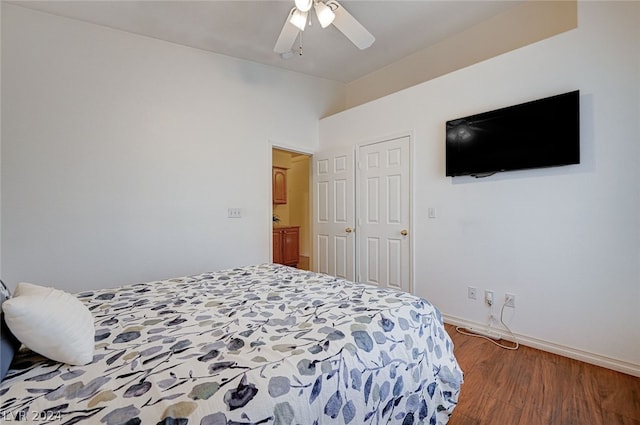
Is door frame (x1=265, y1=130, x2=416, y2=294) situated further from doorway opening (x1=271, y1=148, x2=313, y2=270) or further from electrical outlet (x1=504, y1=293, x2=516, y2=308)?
doorway opening (x1=271, y1=148, x2=313, y2=270)

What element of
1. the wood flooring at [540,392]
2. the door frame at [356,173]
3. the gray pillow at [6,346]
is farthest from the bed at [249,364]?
the door frame at [356,173]

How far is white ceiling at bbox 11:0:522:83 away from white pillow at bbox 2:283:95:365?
2.71 m

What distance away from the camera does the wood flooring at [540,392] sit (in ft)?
5.11

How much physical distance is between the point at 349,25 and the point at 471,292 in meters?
2.57

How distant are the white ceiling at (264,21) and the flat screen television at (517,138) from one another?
1132 millimetres

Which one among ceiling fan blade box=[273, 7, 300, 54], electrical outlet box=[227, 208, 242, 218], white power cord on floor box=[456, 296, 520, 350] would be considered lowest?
white power cord on floor box=[456, 296, 520, 350]

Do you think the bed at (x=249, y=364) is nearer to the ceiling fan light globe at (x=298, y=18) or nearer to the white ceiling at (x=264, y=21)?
the ceiling fan light globe at (x=298, y=18)

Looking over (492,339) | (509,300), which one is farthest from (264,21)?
(492,339)

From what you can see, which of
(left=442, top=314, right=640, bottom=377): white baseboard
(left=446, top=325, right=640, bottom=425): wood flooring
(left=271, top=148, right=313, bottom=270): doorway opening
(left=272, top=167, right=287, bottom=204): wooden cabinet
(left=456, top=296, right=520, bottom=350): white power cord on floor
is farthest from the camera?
(left=272, top=167, right=287, bottom=204): wooden cabinet

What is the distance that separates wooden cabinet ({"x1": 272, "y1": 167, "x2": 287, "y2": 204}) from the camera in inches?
234

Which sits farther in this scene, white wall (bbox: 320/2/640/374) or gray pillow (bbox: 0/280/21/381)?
white wall (bbox: 320/2/640/374)

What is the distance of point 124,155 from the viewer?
9.46ft

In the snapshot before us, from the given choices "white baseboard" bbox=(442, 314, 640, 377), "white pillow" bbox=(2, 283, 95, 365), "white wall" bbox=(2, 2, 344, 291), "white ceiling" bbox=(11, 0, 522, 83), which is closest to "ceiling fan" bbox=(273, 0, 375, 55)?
"white ceiling" bbox=(11, 0, 522, 83)

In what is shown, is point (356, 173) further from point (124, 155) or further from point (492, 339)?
point (124, 155)
